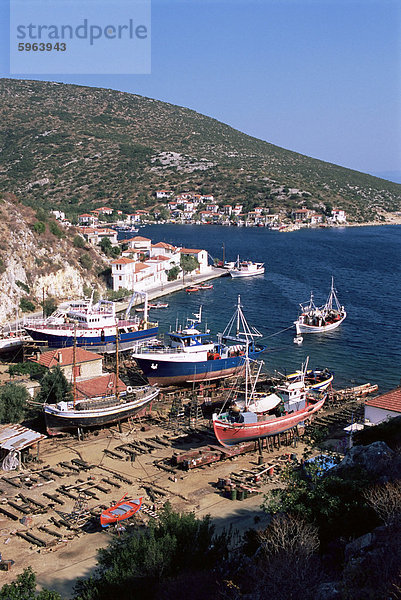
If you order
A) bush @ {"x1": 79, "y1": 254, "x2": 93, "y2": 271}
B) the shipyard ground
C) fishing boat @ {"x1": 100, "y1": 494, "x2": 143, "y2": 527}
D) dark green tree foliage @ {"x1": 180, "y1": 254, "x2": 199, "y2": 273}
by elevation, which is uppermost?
bush @ {"x1": 79, "y1": 254, "x2": 93, "y2": 271}

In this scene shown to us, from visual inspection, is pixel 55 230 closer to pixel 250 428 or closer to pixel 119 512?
pixel 250 428

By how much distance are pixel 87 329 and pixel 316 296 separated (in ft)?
82.8

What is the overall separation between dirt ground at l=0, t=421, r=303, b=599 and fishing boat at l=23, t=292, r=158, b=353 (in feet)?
33.9

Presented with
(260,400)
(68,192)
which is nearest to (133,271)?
(260,400)

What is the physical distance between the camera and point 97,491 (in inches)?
698

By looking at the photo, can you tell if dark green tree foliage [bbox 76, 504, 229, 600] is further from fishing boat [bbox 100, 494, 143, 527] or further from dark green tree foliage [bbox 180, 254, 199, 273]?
dark green tree foliage [bbox 180, 254, 199, 273]

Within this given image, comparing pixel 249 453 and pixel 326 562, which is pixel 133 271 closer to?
pixel 249 453

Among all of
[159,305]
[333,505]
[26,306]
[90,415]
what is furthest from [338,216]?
[333,505]

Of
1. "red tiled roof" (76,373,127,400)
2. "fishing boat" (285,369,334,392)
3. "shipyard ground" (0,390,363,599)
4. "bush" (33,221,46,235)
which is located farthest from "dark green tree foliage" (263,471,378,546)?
"bush" (33,221,46,235)

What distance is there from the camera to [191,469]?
19.6 meters

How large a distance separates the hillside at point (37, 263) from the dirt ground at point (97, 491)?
18.7 metres

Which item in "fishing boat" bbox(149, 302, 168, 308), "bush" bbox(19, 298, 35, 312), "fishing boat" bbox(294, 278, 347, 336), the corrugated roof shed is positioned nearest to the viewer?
the corrugated roof shed

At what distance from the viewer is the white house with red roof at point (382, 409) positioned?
21.1m

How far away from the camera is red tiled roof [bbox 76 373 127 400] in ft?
80.1
